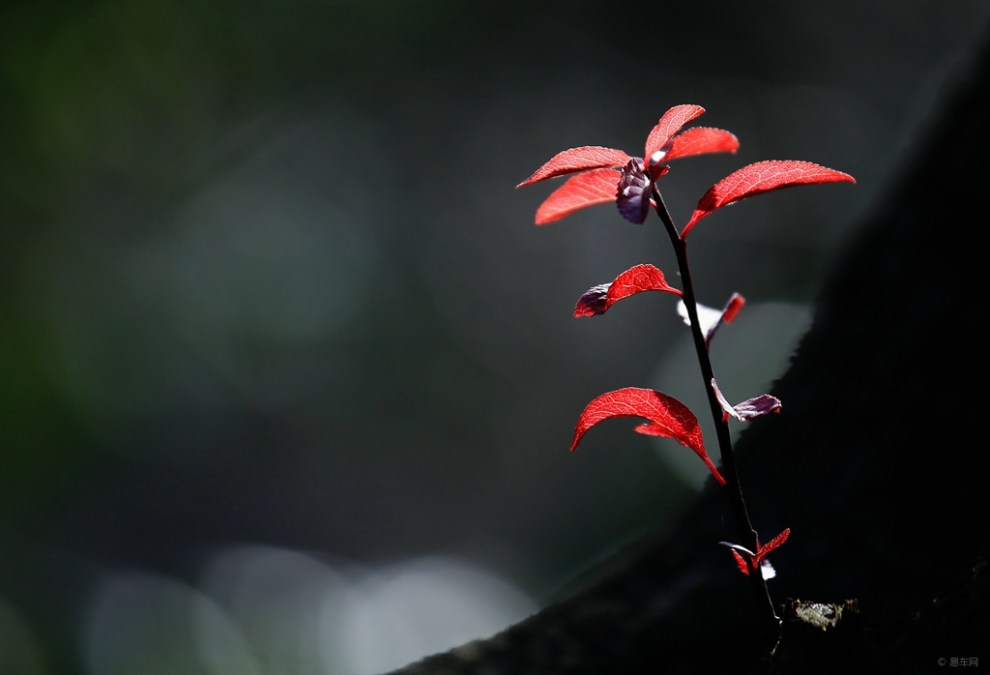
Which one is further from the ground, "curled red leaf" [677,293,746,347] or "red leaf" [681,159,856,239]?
"red leaf" [681,159,856,239]

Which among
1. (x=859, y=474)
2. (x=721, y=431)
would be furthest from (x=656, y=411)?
(x=859, y=474)

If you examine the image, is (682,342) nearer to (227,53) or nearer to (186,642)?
(186,642)

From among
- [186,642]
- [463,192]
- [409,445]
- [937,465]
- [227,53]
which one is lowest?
[186,642]

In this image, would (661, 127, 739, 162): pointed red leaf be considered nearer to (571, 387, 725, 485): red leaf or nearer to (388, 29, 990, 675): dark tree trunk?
(571, 387, 725, 485): red leaf

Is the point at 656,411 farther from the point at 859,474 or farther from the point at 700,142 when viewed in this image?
the point at 859,474

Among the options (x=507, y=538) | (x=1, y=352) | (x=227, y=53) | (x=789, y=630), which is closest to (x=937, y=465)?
(x=789, y=630)

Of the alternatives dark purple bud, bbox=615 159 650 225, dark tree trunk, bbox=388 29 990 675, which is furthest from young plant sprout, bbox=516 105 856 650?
dark tree trunk, bbox=388 29 990 675

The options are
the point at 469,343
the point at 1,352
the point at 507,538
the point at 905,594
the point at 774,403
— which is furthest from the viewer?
the point at 469,343
